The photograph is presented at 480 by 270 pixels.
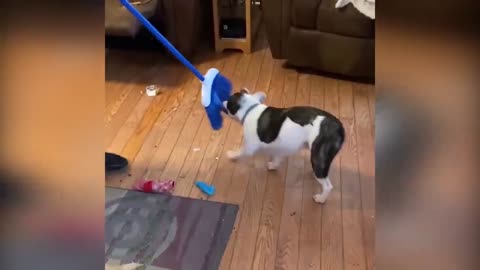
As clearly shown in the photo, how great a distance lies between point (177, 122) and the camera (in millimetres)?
2557

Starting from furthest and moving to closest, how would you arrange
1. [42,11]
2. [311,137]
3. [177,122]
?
[177,122]
[311,137]
[42,11]

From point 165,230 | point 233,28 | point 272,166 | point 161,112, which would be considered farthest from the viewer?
point 233,28

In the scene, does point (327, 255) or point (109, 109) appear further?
point (109, 109)

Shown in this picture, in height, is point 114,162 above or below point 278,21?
below

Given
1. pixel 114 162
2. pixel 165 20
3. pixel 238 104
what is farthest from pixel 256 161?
pixel 165 20

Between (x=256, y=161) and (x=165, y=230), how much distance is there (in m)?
0.50

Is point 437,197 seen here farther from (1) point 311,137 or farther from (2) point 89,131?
(1) point 311,137

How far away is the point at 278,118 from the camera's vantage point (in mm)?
2047

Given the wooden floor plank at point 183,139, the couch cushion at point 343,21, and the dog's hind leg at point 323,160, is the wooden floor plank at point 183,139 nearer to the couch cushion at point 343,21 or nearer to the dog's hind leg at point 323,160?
the dog's hind leg at point 323,160

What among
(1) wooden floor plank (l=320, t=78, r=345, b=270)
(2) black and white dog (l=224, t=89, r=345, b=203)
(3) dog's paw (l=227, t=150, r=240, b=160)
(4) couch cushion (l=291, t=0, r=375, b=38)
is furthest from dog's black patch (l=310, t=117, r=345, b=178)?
(4) couch cushion (l=291, t=0, r=375, b=38)

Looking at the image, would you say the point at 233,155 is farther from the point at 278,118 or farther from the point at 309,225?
the point at 309,225

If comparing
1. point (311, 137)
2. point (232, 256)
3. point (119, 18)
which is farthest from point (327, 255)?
point (119, 18)

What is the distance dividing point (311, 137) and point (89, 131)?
1481 mm

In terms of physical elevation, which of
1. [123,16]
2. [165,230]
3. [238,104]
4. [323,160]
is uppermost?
[123,16]
